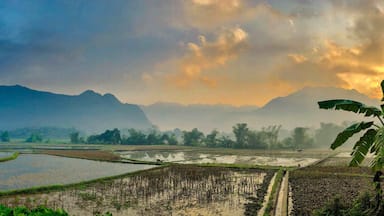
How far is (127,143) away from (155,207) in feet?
169

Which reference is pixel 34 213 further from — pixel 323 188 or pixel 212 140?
pixel 212 140

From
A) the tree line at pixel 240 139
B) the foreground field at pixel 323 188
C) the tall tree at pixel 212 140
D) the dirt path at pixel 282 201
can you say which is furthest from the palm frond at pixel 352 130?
the tall tree at pixel 212 140

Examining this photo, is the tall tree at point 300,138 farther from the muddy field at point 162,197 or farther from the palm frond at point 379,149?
the palm frond at point 379,149

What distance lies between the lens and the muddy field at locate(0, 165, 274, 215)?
11.0 m

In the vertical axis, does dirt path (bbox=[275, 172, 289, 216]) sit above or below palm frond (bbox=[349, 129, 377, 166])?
below

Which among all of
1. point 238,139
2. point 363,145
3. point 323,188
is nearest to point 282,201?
point 323,188

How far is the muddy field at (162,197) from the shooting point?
10977 millimetres

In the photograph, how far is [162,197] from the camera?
13.0 m

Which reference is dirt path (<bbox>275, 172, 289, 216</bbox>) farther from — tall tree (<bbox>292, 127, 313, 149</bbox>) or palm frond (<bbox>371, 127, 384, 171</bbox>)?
tall tree (<bbox>292, 127, 313, 149</bbox>)

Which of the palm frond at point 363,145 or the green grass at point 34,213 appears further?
the palm frond at point 363,145

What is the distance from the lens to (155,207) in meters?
11.3

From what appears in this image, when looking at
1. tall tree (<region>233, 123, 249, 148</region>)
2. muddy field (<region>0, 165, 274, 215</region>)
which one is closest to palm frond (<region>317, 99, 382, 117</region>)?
muddy field (<region>0, 165, 274, 215</region>)

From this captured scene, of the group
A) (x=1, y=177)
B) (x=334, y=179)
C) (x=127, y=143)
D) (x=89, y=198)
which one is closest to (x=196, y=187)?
(x=89, y=198)

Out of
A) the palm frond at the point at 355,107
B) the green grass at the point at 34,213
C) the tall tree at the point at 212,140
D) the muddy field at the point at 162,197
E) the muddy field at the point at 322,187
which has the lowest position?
the muddy field at the point at 162,197
